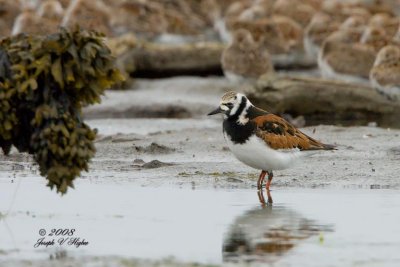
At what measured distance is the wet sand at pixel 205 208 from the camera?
9266 millimetres

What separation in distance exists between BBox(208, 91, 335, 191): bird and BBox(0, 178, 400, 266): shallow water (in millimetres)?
354

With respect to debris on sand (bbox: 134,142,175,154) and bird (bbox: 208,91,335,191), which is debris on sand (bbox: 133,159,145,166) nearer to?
debris on sand (bbox: 134,142,175,154)

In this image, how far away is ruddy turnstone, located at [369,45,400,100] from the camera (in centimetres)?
2089

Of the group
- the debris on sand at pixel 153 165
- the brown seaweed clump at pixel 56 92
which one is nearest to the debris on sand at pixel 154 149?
the debris on sand at pixel 153 165

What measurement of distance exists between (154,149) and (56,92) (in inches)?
224

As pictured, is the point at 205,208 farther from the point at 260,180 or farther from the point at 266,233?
the point at 260,180

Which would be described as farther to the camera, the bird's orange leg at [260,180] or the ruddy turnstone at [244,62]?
the ruddy turnstone at [244,62]

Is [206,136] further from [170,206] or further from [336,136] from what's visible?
[170,206]

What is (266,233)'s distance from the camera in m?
10.1

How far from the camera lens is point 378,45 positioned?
24375 millimetres

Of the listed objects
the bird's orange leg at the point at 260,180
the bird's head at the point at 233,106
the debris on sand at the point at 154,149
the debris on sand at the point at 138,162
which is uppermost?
the bird's head at the point at 233,106

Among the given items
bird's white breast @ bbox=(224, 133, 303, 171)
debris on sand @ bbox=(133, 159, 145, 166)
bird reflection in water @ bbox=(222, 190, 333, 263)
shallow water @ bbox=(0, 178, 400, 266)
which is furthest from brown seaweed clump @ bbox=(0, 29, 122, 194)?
debris on sand @ bbox=(133, 159, 145, 166)

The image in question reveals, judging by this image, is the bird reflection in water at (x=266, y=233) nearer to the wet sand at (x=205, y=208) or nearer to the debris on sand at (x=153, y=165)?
the wet sand at (x=205, y=208)

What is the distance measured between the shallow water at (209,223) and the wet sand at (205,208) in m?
0.01
